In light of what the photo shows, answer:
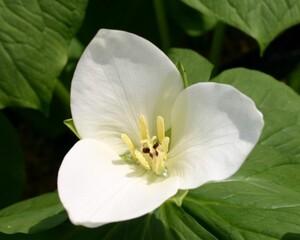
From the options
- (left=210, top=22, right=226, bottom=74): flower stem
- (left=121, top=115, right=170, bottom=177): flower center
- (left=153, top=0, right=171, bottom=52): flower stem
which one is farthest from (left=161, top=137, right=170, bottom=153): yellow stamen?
(left=210, top=22, right=226, bottom=74): flower stem

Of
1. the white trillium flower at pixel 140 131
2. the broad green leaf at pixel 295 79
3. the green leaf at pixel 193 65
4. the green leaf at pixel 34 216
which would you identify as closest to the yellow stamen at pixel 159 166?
the white trillium flower at pixel 140 131

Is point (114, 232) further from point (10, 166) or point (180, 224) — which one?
point (10, 166)

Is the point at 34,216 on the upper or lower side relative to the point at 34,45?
lower

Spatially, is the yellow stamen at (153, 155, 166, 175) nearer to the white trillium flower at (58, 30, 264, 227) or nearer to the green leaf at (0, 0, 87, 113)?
the white trillium flower at (58, 30, 264, 227)

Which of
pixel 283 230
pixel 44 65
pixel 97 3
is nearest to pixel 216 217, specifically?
pixel 283 230

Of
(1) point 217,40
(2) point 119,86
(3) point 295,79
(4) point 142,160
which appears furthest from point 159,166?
(3) point 295,79

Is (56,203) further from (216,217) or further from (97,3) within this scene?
(97,3)

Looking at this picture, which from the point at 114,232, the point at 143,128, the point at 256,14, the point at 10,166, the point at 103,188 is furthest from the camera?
the point at 10,166
